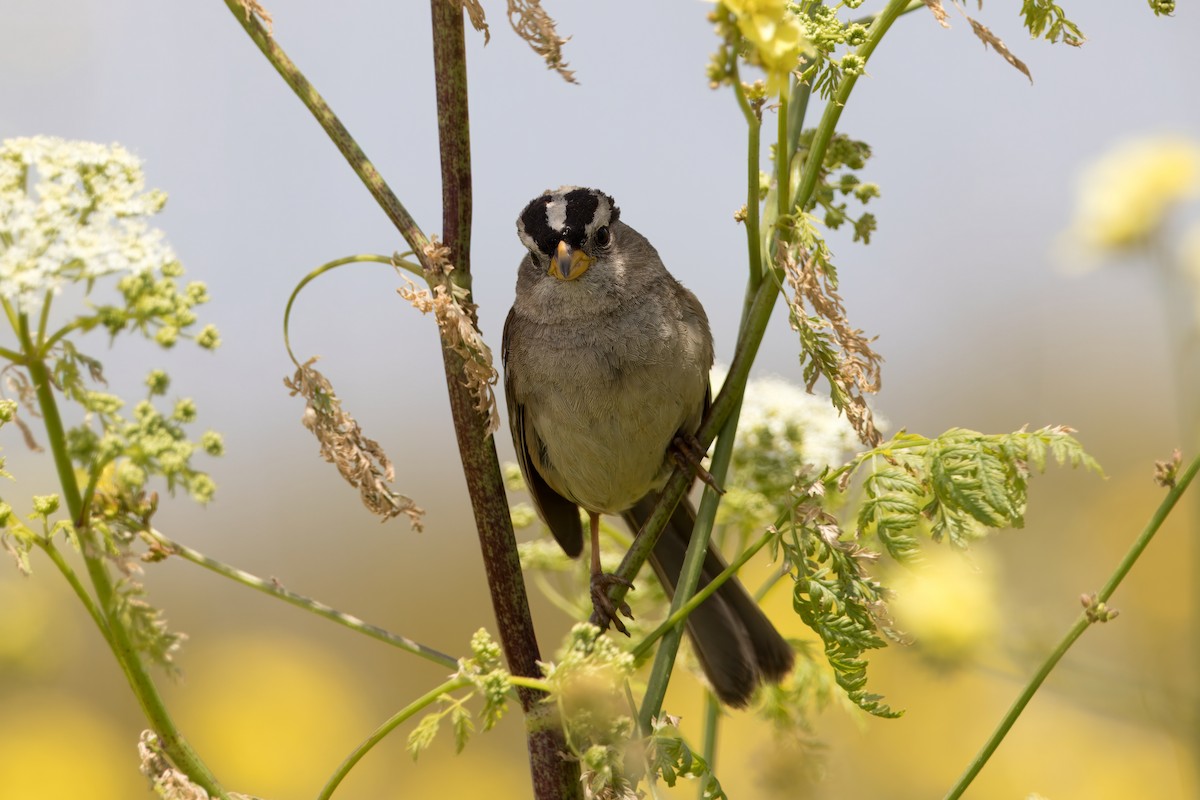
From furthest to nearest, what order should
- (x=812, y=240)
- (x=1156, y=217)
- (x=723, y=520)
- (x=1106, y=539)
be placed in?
1. (x=1106, y=539)
2. (x=1156, y=217)
3. (x=723, y=520)
4. (x=812, y=240)

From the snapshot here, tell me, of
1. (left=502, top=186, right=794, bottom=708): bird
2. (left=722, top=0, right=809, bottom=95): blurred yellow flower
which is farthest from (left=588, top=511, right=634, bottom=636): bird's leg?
(left=722, top=0, right=809, bottom=95): blurred yellow flower

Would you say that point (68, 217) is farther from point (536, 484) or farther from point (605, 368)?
point (536, 484)

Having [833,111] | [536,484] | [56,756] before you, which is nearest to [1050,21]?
[833,111]

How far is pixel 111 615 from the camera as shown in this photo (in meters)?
1.59

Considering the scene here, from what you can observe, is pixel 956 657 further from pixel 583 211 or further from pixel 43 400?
pixel 43 400

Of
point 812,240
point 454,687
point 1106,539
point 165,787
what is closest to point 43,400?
point 165,787

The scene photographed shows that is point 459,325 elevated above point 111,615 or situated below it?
above

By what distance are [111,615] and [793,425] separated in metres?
1.56

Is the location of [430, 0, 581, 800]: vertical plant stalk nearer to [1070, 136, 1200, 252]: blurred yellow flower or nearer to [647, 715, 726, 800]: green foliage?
[647, 715, 726, 800]: green foliage

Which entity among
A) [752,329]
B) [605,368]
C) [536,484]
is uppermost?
[605,368]

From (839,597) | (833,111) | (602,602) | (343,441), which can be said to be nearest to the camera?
(839,597)

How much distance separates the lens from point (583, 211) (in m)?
3.12

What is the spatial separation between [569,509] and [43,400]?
214 centimetres

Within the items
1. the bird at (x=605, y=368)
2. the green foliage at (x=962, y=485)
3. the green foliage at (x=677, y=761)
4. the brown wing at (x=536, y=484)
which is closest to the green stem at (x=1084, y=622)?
the green foliage at (x=962, y=485)
